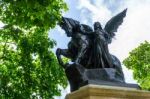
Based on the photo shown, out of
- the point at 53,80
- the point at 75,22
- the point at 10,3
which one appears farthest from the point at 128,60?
the point at 75,22

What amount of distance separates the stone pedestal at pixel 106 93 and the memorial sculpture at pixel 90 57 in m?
0.33

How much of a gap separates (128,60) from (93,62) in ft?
83.4

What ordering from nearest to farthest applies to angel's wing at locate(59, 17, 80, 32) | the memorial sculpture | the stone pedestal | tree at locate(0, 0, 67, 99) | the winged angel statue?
1. the stone pedestal
2. the memorial sculpture
3. the winged angel statue
4. angel's wing at locate(59, 17, 80, 32)
5. tree at locate(0, 0, 67, 99)

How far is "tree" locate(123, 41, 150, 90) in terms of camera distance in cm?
3500

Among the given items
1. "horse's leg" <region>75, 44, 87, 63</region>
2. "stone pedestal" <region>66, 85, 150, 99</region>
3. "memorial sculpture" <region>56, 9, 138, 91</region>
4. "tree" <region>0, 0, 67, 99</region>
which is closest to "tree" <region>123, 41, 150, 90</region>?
"tree" <region>0, 0, 67, 99</region>

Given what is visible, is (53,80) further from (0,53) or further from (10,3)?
(10,3)

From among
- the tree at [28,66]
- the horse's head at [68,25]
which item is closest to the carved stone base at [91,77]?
the horse's head at [68,25]

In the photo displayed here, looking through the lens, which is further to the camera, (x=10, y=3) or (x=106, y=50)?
(x=10, y=3)

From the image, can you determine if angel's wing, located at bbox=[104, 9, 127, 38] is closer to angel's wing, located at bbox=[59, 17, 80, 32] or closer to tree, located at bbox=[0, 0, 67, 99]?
angel's wing, located at bbox=[59, 17, 80, 32]

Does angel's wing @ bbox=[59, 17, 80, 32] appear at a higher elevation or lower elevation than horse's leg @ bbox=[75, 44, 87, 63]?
higher

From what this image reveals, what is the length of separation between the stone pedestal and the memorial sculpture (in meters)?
0.33

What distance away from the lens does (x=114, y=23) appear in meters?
12.6

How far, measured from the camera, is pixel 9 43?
27375 millimetres

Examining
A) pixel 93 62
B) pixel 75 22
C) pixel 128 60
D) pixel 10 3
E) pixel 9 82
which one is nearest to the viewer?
pixel 93 62
